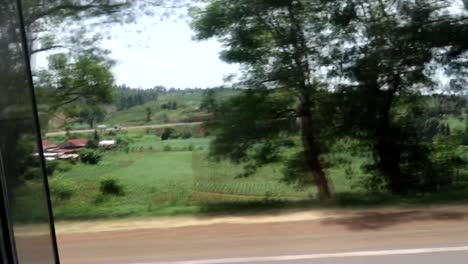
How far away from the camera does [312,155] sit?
6176 mm

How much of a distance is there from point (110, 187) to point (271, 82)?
1.85 metres

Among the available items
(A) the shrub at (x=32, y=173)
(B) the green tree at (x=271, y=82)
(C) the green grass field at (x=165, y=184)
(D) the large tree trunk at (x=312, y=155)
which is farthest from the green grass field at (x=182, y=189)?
(A) the shrub at (x=32, y=173)

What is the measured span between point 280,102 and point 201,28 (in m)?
1.09

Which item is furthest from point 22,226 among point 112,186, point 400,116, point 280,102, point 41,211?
point 400,116

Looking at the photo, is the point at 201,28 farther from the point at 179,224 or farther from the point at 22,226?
the point at 22,226

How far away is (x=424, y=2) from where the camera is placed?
6.04 meters

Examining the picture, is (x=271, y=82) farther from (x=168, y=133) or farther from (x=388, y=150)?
(x=388, y=150)

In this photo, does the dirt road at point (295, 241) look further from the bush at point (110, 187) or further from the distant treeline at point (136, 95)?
the distant treeline at point (136, 95)

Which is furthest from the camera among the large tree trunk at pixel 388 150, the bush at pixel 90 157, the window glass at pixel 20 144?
the large tree trunk at pixel 388 150

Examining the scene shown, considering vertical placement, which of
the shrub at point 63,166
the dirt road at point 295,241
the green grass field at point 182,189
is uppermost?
the shrub at point 63,166

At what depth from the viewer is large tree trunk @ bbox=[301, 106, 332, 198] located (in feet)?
19.8

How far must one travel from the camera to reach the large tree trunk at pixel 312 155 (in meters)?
6.02

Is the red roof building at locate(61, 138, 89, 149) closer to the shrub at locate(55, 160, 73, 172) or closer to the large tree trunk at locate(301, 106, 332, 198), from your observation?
the shrub at locate(55, 160, 73, 172)

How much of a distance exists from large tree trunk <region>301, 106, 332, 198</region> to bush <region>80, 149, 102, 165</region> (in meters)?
1.96
